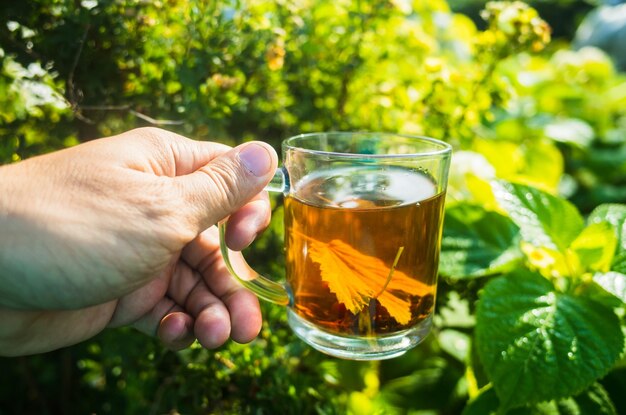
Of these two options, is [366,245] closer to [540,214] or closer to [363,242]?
[363,242]

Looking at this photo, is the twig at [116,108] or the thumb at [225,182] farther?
the twig at [116,108]

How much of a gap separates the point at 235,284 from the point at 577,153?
80.6 inches

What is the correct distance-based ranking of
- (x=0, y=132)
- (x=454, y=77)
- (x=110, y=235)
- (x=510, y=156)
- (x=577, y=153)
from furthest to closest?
(x=577, y=153)
(x=510, y=156)
(x=454, y=77)
(x=0, y=132)
(x=110, y=235)

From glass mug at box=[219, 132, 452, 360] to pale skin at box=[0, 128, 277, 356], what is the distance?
0.10 m

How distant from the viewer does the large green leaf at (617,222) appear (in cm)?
131

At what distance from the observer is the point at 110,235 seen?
1.00 meters

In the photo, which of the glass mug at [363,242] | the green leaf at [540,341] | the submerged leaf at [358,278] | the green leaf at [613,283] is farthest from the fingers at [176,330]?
the green leaf at [613,283]

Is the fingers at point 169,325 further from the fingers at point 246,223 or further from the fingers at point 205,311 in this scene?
the fingers at point 246,223

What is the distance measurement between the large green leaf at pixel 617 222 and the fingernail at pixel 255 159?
85 cm

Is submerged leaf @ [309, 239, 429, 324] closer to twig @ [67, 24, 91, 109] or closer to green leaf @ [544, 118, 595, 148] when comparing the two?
twig @ [67, 24, 91, 109]

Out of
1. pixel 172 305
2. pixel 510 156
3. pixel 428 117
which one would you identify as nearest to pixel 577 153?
pixel 510 156

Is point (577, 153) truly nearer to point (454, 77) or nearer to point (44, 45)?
point (454, 77)

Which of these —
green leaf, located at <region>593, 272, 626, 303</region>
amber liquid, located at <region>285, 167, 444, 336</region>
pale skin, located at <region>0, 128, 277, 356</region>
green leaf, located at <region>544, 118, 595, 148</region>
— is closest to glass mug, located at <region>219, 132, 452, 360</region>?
amber liquid, located at <region>285, 167, 444, 336</region>

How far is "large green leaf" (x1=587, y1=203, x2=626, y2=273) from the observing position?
1.31 m
